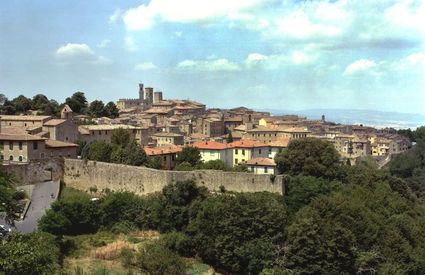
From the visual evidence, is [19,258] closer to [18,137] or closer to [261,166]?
[18,137]

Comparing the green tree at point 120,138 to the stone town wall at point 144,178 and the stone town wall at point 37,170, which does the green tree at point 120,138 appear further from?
the stone town wall at point 37,170

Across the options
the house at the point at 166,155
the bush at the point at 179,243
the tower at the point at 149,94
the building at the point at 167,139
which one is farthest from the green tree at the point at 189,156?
the tower at the point at 149,94

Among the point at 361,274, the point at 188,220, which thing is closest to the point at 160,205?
the point at 188,220

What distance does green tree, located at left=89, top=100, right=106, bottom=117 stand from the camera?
67.6 metres

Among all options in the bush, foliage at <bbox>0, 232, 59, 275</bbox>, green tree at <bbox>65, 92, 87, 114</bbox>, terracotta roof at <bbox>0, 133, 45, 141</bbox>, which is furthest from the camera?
green tree at <bbox>65, 92, 87, 114</bbox>

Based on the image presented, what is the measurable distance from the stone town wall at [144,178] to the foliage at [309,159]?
4.49 metres

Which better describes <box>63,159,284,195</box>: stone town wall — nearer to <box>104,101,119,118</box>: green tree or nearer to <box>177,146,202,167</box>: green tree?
<box>177,146,202,167</box>: green tree

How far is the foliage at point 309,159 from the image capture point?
126ft

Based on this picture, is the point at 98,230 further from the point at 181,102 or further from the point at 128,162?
the point at 181,102

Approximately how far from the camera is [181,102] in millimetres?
103875

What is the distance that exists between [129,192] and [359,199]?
14.6 m

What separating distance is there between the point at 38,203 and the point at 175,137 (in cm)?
2968

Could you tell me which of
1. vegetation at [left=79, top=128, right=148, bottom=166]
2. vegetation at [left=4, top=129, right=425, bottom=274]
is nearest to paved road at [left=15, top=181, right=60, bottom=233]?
vegetation at [left=4, top=129, right=425, bottom=274]

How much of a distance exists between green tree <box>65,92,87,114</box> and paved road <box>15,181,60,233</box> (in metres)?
32.6
